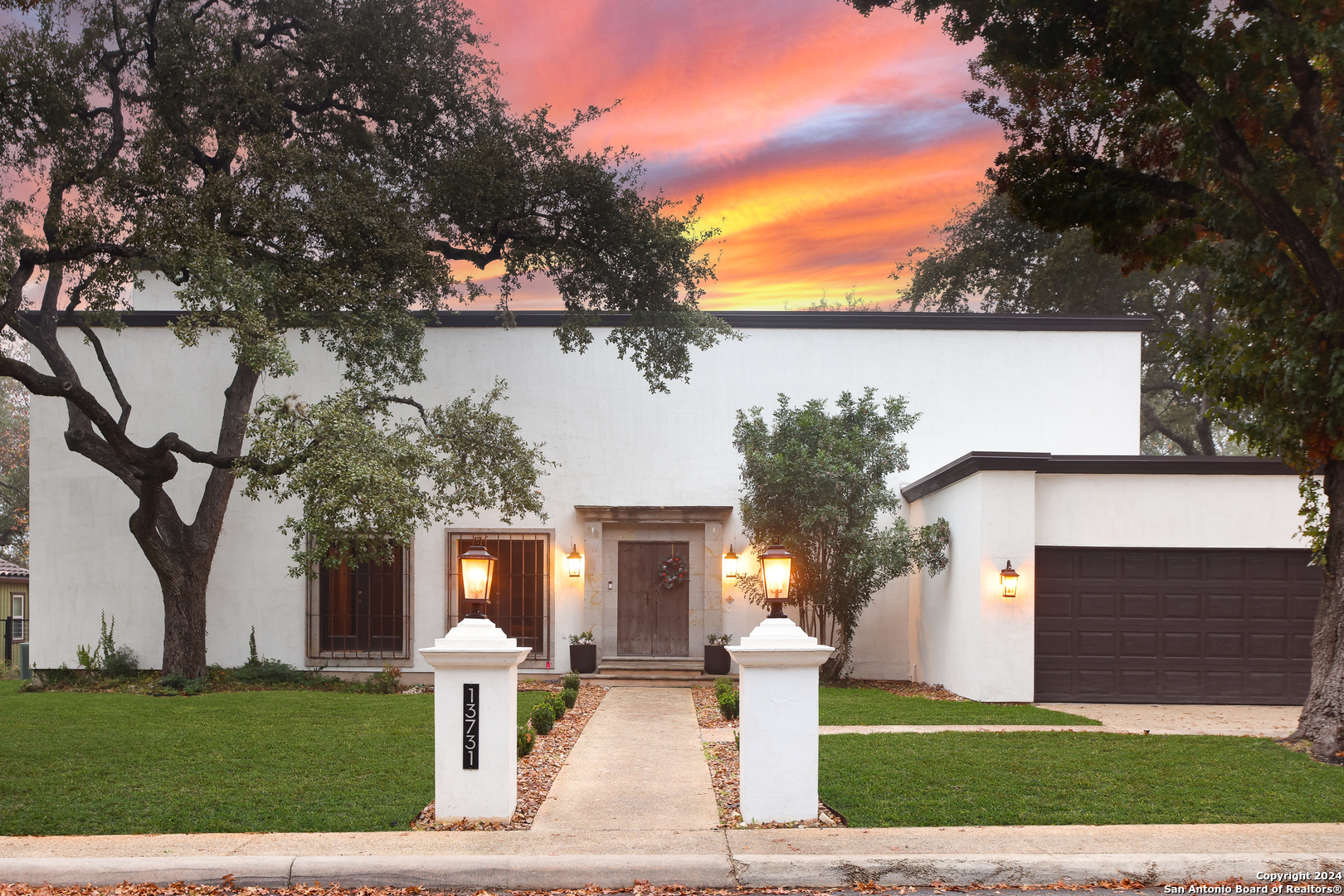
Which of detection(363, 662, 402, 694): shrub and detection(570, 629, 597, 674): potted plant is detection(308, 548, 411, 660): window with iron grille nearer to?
detection(363, 662, 402, 694): shrub

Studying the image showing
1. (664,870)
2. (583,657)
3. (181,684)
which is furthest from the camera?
(583,657)

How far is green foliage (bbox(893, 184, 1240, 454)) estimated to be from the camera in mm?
24500

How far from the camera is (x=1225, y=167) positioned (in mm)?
8312

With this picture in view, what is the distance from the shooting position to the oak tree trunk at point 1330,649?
8.29 meters

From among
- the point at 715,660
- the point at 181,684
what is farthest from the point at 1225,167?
the point at 181,684

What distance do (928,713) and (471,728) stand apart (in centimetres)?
665

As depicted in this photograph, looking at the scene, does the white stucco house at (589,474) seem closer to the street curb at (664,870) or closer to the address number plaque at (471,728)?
the address number plaque at (471,728)

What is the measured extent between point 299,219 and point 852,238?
11041 mm

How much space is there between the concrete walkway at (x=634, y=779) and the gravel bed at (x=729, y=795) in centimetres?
7

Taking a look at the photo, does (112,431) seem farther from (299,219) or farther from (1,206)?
(299,219)

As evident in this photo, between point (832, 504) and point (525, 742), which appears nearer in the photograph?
point (525, 742)

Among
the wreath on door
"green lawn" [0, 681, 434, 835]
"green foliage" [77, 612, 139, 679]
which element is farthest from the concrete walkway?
"green foliage" [77, 612, 139, 679]

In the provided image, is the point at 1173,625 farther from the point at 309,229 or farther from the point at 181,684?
the point at 181,684

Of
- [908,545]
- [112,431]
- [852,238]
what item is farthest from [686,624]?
[112,431]
